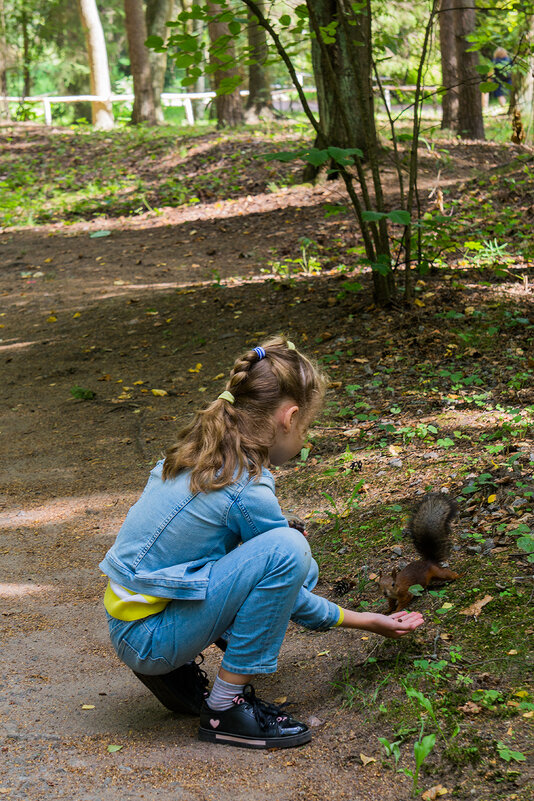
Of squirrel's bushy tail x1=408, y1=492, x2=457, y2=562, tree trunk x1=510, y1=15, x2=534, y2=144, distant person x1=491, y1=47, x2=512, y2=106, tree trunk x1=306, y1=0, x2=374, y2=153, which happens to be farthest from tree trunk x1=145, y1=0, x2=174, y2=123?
squirrel's bushy tail x1=408, y1=492, x2=457, y2=562

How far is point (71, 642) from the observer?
307cm

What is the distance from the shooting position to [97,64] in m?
19.3

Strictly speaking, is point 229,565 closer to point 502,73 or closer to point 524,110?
point 502,73

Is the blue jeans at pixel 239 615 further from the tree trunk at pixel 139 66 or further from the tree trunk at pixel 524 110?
the tree trunk at pixel 139 66

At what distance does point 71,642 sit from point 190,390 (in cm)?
287

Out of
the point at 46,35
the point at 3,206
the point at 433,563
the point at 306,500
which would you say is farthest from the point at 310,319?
the point at 46,35

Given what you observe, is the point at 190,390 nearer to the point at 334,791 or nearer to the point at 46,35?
the point at 334,791

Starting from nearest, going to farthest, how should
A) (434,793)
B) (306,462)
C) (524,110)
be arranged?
(434,793) → (306,462) → (524,110)

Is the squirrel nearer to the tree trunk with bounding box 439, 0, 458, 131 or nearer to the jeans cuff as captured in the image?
the jeans cuff

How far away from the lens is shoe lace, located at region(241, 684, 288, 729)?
7.63ft

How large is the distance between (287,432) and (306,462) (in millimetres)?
2047

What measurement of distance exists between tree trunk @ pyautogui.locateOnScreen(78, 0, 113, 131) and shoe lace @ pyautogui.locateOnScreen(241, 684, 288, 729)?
58.2ft

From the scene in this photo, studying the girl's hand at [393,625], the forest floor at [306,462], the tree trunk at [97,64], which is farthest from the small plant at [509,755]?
the tree trunk at [97,64]

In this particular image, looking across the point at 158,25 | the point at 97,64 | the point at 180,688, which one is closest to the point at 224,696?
the point at 180,688
